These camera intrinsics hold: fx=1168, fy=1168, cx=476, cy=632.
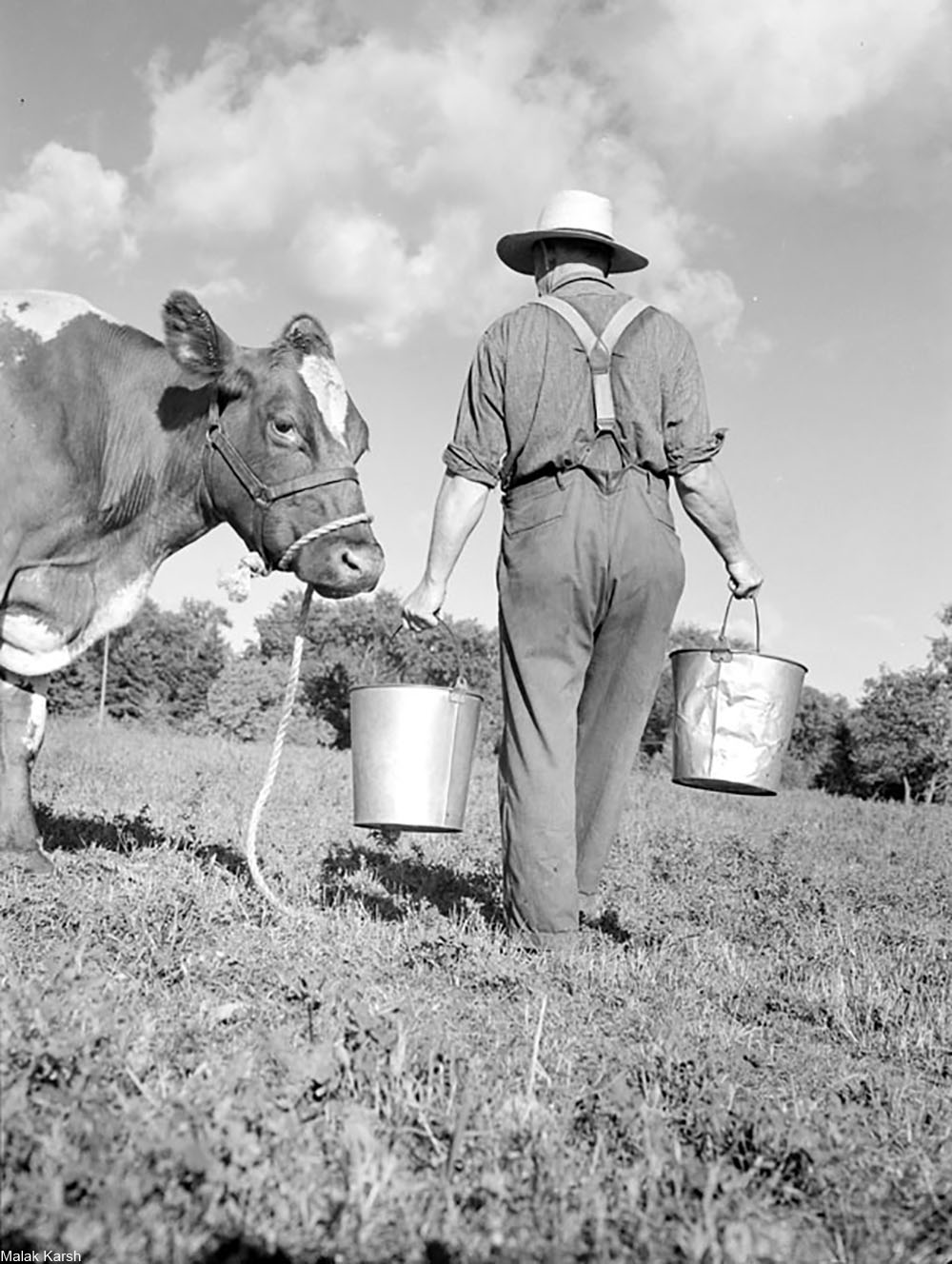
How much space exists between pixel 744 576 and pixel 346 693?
6241 centimetres

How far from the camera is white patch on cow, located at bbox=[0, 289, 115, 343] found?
621cm

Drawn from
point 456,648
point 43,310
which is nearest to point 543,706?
point 456,648

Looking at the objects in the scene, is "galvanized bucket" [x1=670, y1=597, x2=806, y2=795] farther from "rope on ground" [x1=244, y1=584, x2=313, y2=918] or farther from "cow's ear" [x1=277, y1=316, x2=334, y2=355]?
"cow's ear" [x1=277, y1=316, x2=334, y2=355]

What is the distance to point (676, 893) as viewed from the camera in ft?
25.1

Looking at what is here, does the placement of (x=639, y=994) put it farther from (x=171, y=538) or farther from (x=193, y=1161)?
(x=171, y=538)

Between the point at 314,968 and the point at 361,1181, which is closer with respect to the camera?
the point at 361,1181

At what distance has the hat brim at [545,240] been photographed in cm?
520

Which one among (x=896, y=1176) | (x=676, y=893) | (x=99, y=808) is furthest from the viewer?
(x=99, y=808)

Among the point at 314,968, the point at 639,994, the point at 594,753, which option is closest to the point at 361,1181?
the point at 314,968

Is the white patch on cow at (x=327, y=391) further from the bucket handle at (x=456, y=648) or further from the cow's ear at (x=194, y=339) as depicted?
the bucket handle at (x=456, y=648)

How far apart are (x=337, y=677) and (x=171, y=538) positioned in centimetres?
6282

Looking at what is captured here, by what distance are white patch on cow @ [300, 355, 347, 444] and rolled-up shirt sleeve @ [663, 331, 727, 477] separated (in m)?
1.65

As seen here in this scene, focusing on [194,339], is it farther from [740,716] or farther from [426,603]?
[740,716]

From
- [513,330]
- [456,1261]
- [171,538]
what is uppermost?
[513,330]
